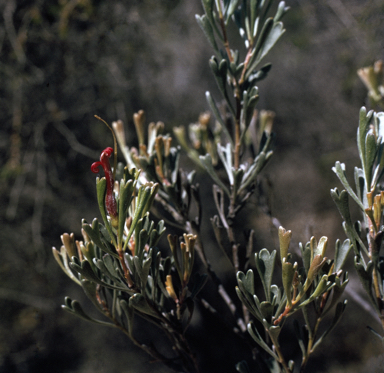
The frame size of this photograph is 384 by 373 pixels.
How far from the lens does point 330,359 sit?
3.67 ft

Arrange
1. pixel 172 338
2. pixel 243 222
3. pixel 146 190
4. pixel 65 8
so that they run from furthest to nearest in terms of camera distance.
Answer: pixel 243 222, pixel 65 8, pixel 172 338, pixel 146 190

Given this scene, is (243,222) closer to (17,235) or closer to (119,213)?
(17,235)

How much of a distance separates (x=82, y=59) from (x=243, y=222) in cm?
70

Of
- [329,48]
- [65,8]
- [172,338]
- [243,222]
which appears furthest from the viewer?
[329,48]

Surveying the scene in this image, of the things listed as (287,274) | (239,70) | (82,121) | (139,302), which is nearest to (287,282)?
(287,274)

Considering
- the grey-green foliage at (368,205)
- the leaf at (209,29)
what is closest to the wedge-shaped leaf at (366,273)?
the grey-green foliage at (368,205)

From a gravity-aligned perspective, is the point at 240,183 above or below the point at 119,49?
below

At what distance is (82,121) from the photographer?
1.05 m

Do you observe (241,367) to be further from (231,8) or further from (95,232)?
(231,8)

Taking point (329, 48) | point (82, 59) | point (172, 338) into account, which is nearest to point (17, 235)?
point (82, 59)

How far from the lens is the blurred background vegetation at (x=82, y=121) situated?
0.93 meters

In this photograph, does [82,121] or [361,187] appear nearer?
[361,187]

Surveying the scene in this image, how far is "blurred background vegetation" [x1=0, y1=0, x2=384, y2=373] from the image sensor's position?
929mm

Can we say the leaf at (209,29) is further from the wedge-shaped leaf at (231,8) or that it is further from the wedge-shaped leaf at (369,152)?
the wedge-shaped leaf at (369,152)
